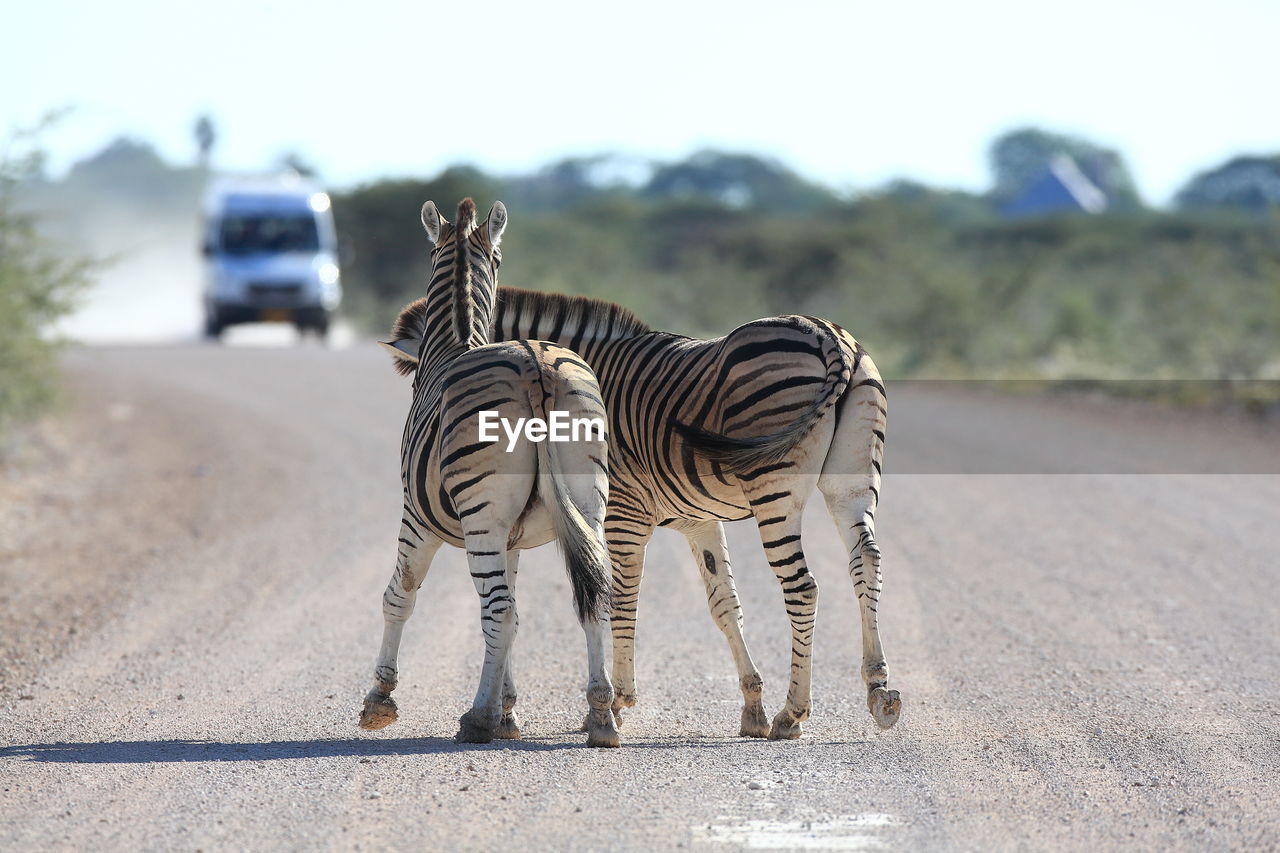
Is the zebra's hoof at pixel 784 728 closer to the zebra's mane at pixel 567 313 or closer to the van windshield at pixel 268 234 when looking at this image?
the zebra's mane at pixel 567 313

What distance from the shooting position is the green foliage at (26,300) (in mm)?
13422

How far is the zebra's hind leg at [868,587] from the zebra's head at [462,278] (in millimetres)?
1620

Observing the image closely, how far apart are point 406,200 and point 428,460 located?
3401 centimetres

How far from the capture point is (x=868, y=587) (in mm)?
5555

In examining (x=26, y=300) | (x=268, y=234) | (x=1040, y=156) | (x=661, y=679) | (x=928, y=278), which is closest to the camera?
(x=661, y=679)

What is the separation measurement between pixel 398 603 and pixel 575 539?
2.76 ft

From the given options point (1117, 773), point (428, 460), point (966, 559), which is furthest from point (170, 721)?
point (966, 559)

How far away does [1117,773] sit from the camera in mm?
4957

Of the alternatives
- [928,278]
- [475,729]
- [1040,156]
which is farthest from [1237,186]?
[475,729]

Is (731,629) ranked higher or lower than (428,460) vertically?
lower

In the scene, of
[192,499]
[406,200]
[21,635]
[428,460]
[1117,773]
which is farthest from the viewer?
[406,200]

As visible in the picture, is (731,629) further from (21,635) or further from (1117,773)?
(21,635)

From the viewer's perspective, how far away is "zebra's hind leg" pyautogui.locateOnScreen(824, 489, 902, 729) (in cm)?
535

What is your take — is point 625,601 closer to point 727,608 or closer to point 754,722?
point 727,608
